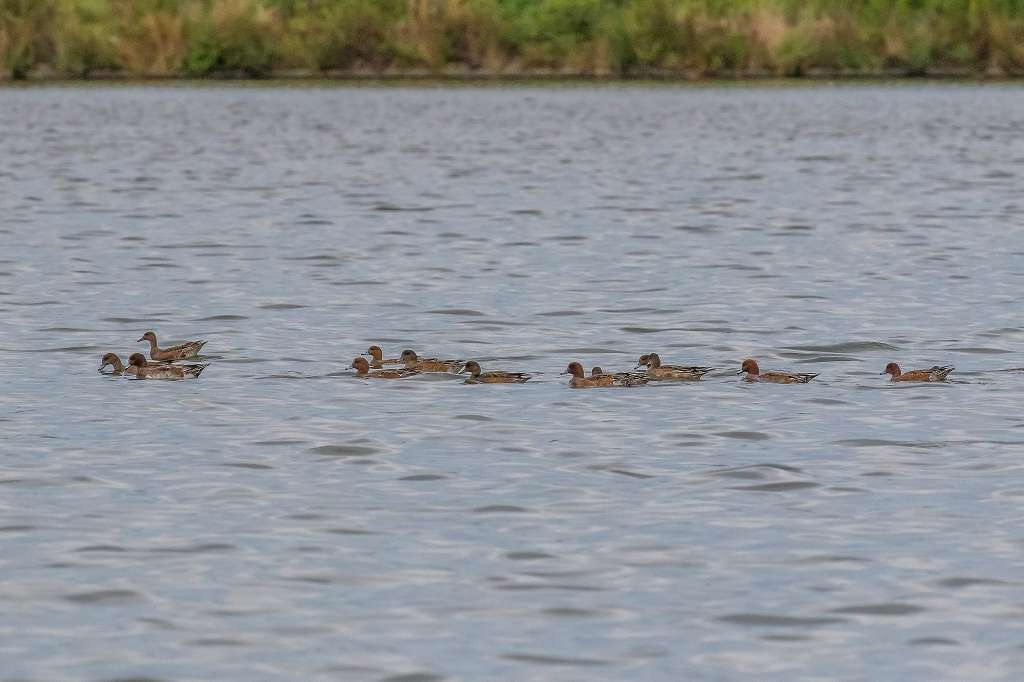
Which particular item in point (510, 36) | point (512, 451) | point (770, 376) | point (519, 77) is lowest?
point (512, 451)

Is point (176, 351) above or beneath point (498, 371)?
above

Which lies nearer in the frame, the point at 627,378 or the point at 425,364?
the point at 627,378

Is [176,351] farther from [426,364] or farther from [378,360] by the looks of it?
[426,364]

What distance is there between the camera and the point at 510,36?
97500 mm

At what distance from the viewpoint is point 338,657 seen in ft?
40.4

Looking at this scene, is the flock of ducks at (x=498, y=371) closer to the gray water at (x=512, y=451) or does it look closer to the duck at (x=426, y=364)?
the duck at (x=426, y=364)

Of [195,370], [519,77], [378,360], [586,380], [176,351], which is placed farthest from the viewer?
[519,77]

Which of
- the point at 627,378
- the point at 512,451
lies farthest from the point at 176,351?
the point at 512,451

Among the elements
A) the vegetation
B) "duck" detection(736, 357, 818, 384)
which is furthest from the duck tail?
the vegetation

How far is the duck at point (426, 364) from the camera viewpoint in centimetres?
2161

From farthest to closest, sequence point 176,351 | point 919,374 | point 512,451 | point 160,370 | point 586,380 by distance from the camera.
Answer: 1. point 176,351
2. point 160,370
3. point 919,374
4. point 586,380
5. point 512,451

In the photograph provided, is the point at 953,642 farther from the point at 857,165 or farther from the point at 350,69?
the point at 350,69

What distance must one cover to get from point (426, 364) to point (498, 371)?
2.18ft

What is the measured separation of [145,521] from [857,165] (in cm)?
4252
